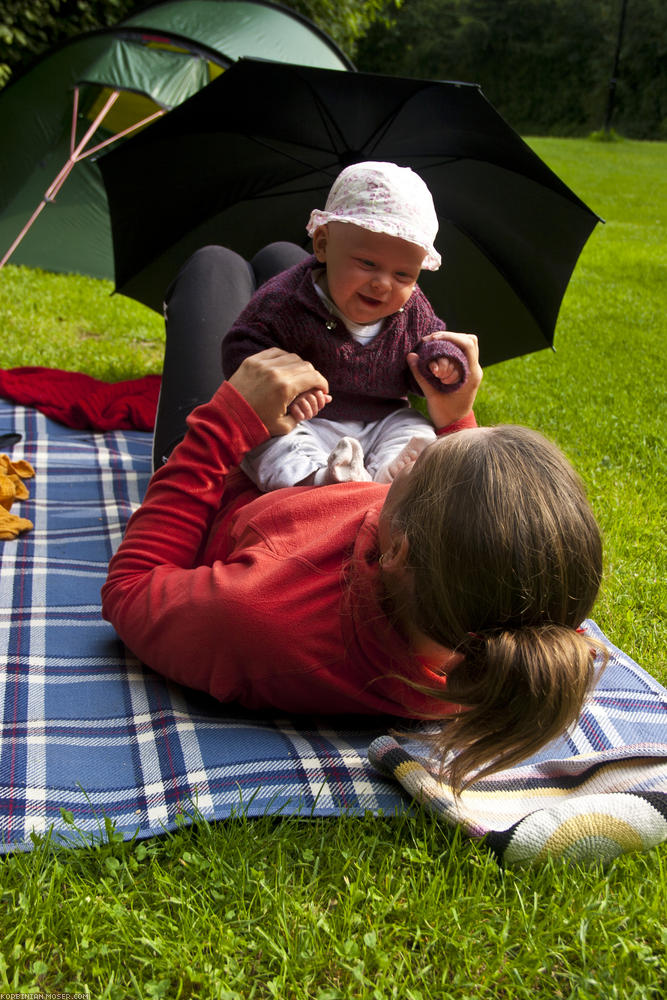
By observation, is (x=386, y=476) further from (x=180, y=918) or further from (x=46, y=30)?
(x=46, y=30)

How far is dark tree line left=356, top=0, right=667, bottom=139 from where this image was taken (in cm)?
3166

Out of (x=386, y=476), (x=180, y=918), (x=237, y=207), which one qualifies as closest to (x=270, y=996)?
(x=180, y=918)

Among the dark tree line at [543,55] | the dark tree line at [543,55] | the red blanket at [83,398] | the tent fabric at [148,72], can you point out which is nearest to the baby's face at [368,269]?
the red blanket at [83,398]

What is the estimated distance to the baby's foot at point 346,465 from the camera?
6.96 feet

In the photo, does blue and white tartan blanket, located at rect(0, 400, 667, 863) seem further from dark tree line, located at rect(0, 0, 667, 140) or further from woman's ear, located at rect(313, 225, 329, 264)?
dark tree line, located at rect(0, 0, 667, 140)

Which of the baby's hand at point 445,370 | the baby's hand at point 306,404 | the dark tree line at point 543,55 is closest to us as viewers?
the baby's hand at point 306,404

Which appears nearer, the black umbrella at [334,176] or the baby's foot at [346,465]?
the baby's foot at [346,465]

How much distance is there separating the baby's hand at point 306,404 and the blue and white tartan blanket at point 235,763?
2.41 feet

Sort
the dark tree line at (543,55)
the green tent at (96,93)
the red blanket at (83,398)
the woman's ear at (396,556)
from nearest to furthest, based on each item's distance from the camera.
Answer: the woman's ear at (396,556)
the red blanket at (83,398)
the green tent at (96,93)
the dark tree line at (543,55)

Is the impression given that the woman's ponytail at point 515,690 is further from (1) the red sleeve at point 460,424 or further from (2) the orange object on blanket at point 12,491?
(2) the orange object on blanket at point 12,491

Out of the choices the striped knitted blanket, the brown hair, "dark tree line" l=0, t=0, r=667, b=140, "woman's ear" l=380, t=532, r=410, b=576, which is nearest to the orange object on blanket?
the striped knitted blanket

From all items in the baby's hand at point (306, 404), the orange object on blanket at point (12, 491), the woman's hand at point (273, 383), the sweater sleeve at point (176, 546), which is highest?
the woman's hand at point (273, 383)

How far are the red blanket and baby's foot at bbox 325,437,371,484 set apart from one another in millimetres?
1793

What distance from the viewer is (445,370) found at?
2.35 meters
